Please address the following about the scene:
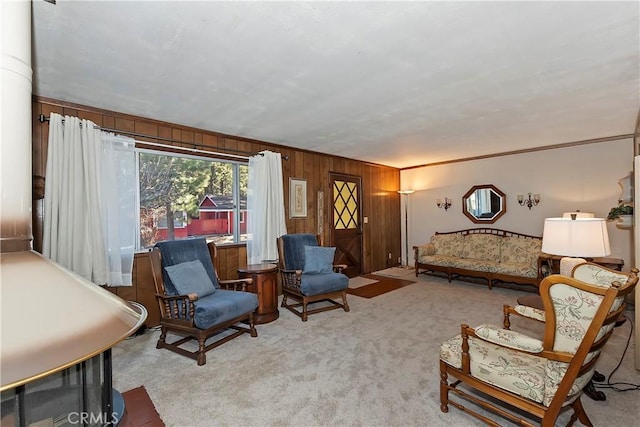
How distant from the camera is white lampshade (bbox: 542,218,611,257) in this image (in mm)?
2113

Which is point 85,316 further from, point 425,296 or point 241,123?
point 425,296

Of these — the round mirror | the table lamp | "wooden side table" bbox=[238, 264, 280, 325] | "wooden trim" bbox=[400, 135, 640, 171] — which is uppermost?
"wooden trim" bbox=[400, 135, 640, 171]

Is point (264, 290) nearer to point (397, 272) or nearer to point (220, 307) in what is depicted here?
point (220, 307)

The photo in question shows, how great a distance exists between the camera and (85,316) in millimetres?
800

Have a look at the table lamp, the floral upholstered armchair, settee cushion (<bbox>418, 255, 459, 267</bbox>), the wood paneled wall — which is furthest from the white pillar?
settee cushion (<bbox>418, 255, 459, 267</bbox>)

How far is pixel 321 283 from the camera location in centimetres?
371

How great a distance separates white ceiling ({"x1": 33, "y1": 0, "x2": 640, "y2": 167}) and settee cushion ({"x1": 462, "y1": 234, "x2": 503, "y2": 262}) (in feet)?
7.76

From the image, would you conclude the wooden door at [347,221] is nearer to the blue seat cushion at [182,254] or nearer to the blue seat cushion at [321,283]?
the blue seat cushion at [321,283]

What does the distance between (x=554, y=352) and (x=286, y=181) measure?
3933mm

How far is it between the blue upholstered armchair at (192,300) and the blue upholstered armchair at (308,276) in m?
0.69

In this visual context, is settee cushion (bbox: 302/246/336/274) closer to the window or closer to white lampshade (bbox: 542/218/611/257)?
the window

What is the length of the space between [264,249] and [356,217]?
2.42 meters

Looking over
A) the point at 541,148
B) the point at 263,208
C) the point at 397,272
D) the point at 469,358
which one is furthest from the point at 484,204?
the point at 469,358

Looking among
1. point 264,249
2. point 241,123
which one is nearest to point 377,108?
point 241,123
